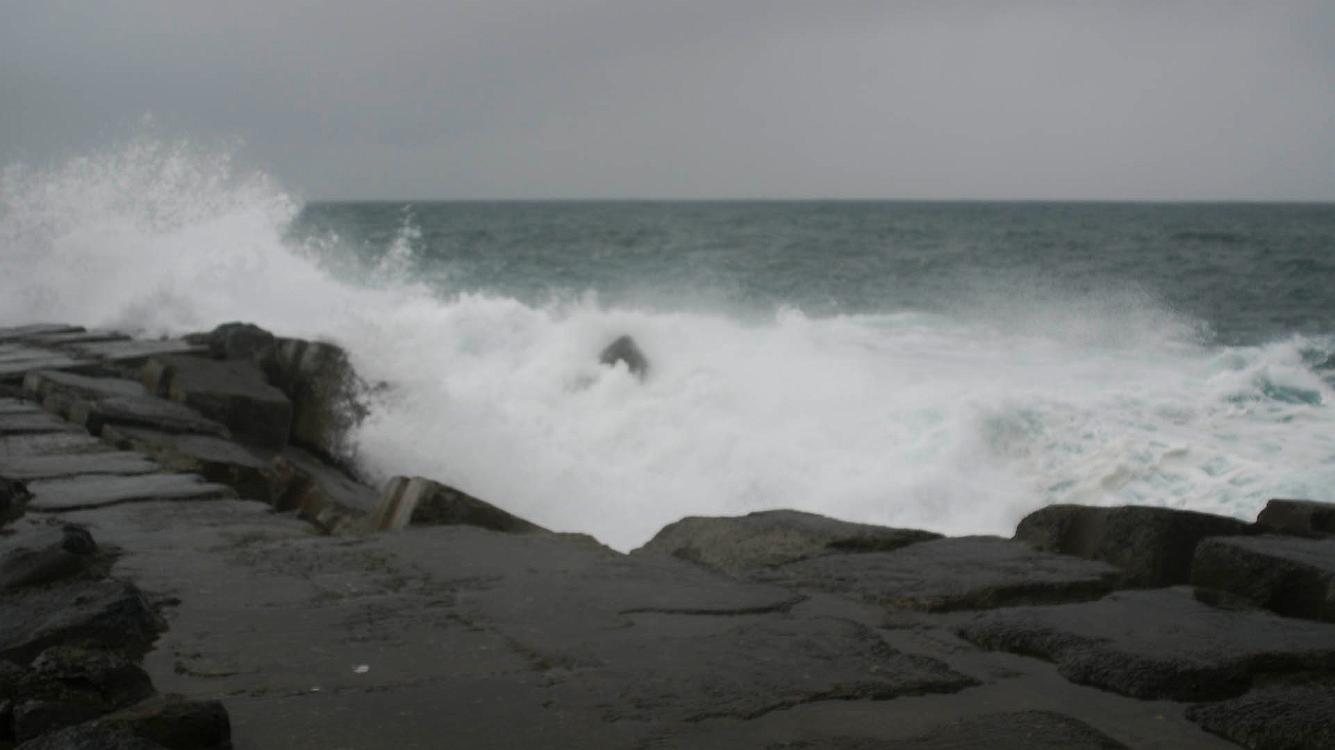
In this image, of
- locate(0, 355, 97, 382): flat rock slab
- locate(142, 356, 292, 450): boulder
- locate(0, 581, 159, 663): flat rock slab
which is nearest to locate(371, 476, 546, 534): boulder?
locate(0, 581, 159, 663): flat rock slab

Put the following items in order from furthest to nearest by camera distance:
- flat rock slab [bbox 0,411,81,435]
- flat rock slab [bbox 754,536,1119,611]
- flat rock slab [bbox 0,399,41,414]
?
1. flat rock slab [bbox 0,399,41,414]
2. flat rock slab [bbox 0,411,81,435]
3. flat rock slab [bbox 754,536,1119,611]

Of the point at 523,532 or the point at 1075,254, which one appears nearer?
the point at 523,532

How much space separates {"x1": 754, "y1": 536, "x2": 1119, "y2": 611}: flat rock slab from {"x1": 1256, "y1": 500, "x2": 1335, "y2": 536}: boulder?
23.7 inches

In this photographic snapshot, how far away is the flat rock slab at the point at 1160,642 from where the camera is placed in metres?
2.42

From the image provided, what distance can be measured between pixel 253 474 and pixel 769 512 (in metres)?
2.78

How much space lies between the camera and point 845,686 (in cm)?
240

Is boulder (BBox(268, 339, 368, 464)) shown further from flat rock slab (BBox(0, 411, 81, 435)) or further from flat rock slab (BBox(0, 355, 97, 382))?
flat rock slab (BBox(0, 411, 81, 435))

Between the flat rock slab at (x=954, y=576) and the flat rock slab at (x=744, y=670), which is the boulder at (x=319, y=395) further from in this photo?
the flat rock slab at (x=744, y=670)

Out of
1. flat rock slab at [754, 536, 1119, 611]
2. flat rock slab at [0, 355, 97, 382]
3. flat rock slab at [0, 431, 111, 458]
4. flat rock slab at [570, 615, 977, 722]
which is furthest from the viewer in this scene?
flat rock slab at [0, 355, 97, 382]

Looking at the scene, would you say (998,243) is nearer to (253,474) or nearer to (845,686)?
(253,474)

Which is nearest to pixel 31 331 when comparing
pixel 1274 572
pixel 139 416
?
pixel 139 416

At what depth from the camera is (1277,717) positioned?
2188 millimetres

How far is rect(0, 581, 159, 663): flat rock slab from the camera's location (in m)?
2.51

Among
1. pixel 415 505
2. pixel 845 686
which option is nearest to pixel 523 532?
pixel 415 505
